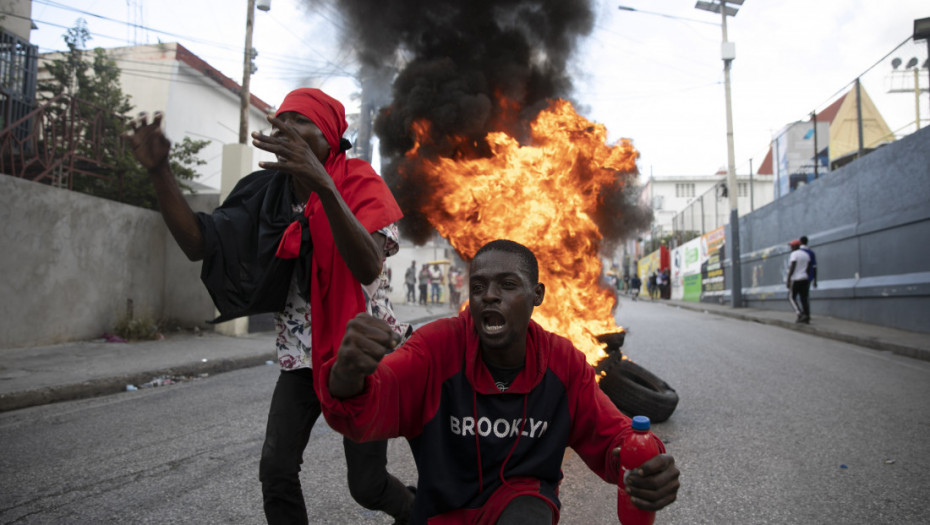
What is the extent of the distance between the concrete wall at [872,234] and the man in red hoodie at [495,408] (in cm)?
1156

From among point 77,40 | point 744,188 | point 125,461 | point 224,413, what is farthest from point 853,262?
point 77,40

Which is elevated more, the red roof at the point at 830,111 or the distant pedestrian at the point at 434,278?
the red roof at the point at 830,111

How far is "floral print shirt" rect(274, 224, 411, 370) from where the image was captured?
7.43 feet

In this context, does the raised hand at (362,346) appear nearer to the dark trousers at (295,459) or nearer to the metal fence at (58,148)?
the dark trousers at (295,459)

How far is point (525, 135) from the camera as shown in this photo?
6.05 metres

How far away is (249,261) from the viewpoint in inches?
91.0

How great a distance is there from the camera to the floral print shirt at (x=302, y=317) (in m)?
2.26

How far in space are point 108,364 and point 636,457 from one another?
313 inches

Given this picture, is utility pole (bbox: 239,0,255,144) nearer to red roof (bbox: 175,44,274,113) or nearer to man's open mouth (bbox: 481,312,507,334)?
red roof (bbox: 175,44,274,113)

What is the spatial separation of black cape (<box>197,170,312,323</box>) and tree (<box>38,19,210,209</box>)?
4.93 metres

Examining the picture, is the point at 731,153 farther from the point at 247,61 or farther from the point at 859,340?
the point at 247,61

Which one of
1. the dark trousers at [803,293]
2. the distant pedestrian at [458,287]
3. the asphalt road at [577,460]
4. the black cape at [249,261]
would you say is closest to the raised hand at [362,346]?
the black cape at [249,261]

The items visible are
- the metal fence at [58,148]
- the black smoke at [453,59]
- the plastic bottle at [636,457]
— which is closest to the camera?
the plastic bottle at [636,457]

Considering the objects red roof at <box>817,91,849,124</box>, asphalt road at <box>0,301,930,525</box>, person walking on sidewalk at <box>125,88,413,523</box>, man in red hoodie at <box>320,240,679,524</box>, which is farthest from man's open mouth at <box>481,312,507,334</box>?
red roof at <box>817,91,849,124</box>
